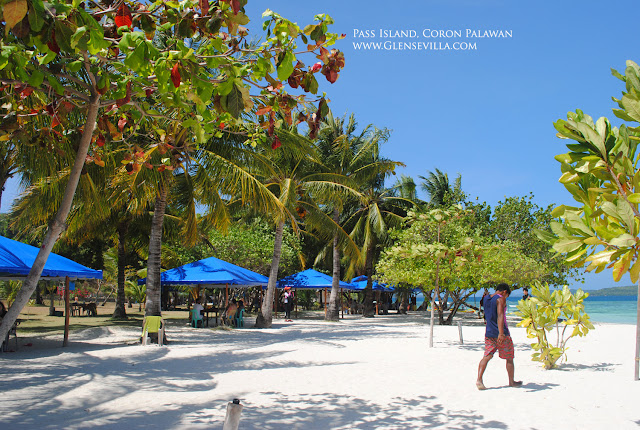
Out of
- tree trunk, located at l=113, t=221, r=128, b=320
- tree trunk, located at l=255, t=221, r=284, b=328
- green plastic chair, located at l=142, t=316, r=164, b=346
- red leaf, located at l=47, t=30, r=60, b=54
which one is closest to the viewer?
red leaf, located at l=47, t=30, r=60, b=54

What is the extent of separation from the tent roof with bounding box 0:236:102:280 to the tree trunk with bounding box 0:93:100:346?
7.15 meters

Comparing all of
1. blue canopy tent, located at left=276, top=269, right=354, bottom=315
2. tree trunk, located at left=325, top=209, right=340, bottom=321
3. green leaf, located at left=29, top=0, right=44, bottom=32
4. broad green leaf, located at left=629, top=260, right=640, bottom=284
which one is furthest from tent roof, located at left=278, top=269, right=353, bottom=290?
green leaf, located at left=29, top=0, right=44, bottom=32

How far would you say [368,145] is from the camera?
2362 cm

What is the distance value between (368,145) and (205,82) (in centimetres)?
2012

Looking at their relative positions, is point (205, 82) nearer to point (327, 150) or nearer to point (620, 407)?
point (620, 407)

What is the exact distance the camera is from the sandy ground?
5773 millimetres

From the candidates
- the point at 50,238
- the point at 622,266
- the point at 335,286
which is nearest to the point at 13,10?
the point at 50,238

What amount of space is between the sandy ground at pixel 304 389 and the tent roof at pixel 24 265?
1.71m

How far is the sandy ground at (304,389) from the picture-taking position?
577cm

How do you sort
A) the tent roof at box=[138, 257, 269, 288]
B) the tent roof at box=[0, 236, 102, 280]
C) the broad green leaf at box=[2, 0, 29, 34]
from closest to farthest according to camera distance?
the broad green leaf at box=[2, 0, 29, 34]
the tent roof at box=[0, 236, 102, 280]
the tent roof at box=[138, 257, 269, 288]

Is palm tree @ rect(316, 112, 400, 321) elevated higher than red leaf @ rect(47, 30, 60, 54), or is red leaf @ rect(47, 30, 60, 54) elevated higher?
palm tree @ rect(316, 112, 400, 321)

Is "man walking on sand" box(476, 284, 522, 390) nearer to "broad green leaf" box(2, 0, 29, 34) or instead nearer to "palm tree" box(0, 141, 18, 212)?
"broad green leaf" box(2, 0, 29, 34)

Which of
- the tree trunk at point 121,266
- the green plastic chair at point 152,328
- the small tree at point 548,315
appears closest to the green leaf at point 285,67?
the small tree at point 548,315

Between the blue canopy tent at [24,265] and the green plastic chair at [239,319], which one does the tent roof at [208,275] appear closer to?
the green plastic chair at [239,319]
